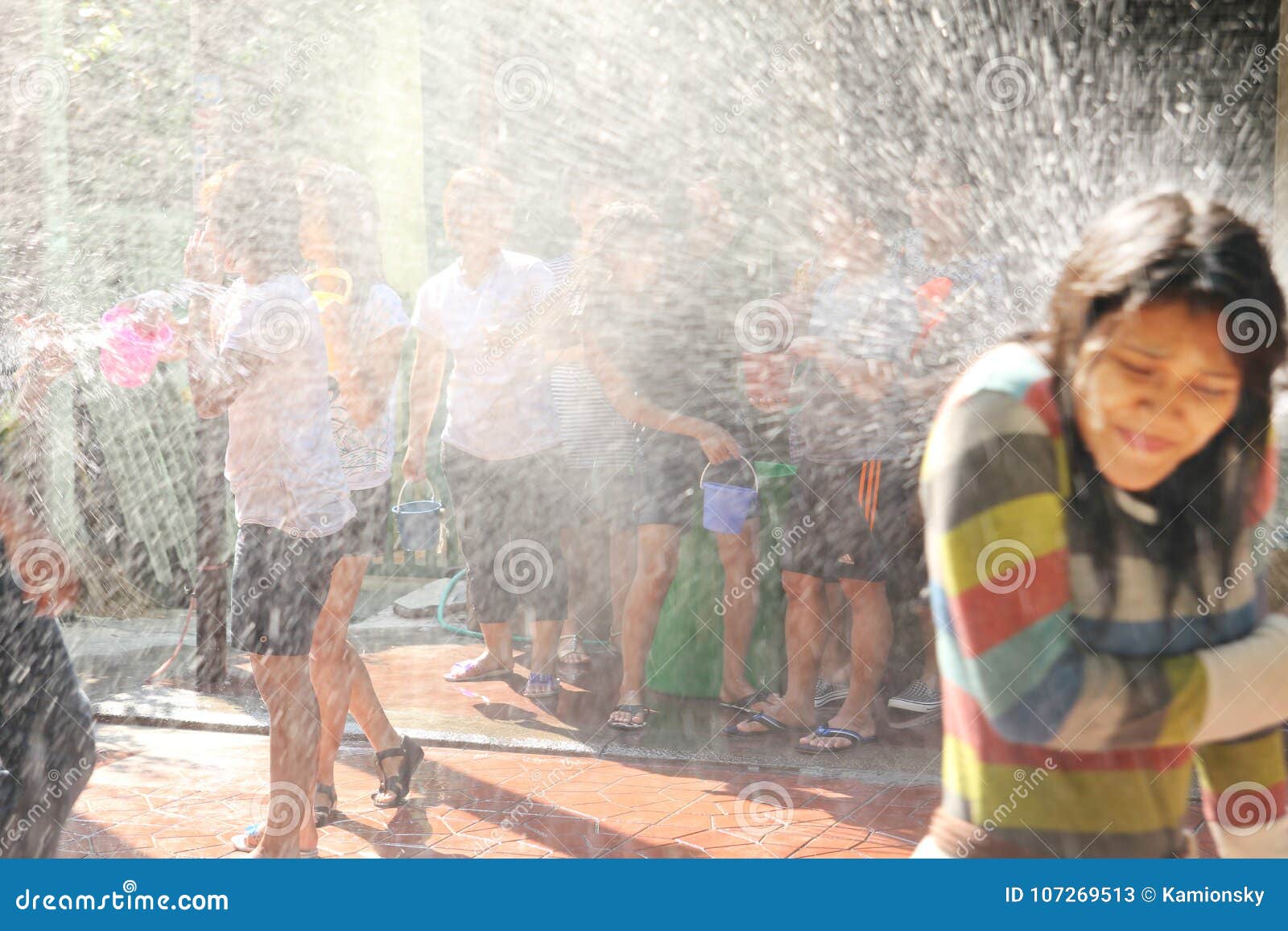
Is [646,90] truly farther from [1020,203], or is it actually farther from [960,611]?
[960,611]

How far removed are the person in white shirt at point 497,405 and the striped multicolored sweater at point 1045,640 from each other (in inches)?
144

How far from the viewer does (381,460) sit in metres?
3.80

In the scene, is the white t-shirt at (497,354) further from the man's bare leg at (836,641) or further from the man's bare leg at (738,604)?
the man's bare leg at (836,641)

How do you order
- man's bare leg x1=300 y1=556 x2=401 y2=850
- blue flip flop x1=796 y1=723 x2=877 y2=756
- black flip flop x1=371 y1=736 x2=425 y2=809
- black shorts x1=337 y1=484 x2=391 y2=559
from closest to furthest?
black shorts x1=337 y1=484 x2=391 y2=559
man's bare leg x1=300 y1=556 x2=401 y2=850
black flip flop x1=371 y1=736 x2=425 y2=809
blue flip flop x1=796 y1=723 x2=877 y2=756

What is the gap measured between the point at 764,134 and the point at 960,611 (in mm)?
6809

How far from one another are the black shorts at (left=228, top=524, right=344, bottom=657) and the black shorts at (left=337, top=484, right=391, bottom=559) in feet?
0.43

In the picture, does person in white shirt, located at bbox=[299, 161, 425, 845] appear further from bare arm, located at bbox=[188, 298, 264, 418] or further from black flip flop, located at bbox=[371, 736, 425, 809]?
bare arm, located at bbox=[188, 298, 264, 418]

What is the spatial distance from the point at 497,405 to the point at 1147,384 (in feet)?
12.8

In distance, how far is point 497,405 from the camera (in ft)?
16.6

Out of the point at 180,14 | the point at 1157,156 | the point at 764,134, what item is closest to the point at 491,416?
the point at 764,134

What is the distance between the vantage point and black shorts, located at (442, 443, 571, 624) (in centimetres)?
512

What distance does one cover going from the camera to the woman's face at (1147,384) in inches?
52.7

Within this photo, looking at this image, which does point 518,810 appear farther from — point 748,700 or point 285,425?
point 285,425

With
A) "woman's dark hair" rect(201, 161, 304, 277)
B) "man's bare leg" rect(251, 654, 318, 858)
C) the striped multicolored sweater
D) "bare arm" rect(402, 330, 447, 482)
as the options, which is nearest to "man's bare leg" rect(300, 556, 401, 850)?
"man's bare leg" rect(251, 654, 318, 858)
